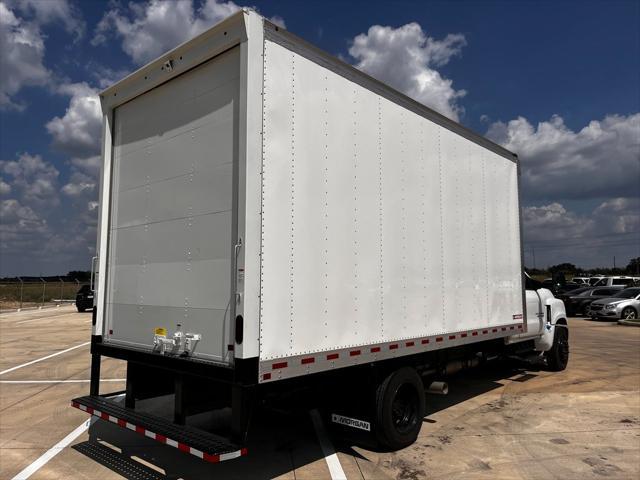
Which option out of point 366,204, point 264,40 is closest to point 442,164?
point 366,204

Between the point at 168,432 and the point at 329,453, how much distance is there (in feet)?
6.26

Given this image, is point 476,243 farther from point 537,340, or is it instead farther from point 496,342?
point 537,340

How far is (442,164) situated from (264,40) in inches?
123

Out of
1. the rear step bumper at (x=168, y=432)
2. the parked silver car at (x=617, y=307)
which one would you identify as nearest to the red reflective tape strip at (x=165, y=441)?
the rear step bumper at (x=168, y=432)

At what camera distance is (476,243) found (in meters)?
6.87

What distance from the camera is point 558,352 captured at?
970cm

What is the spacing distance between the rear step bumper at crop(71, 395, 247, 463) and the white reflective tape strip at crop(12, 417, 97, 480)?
0.66 meters

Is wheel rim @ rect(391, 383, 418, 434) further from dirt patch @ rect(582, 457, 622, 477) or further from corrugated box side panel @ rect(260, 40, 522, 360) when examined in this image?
dirt patch @ rect(582, 457, 622, 477)

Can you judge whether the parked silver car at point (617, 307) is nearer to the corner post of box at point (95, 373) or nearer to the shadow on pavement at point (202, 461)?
the shadow on pavement at point (202, 461)

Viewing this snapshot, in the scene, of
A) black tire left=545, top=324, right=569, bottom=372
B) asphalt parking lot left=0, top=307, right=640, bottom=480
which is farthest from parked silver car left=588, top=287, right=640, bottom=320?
black tire left=545, top=324, right=569, bottom=372

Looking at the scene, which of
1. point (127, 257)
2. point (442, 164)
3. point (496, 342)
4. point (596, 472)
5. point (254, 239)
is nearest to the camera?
point (254, 239)

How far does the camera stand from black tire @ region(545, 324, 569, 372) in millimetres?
9586

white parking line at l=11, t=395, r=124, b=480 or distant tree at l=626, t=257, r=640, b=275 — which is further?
distant tree at l=626, t=257, r=640, b=275

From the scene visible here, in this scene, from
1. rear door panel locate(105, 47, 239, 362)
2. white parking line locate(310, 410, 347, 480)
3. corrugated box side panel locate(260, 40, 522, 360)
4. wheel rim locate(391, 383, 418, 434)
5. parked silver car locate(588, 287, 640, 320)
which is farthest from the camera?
parked silver car locate(588, 287, 640, 320)
